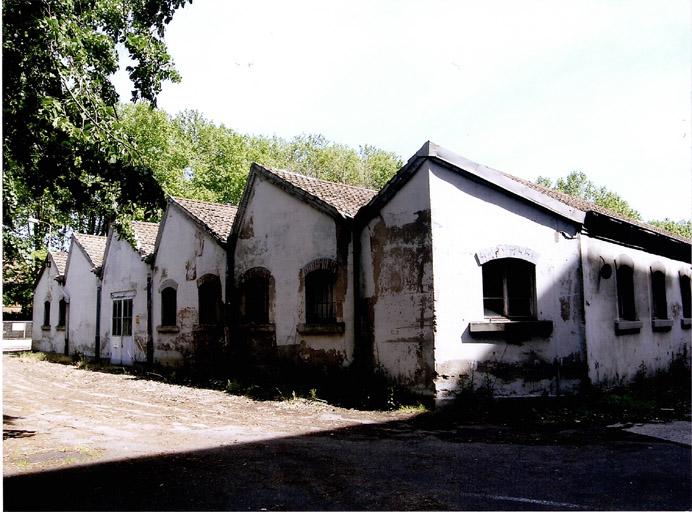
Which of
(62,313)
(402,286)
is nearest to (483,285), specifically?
(402,286)

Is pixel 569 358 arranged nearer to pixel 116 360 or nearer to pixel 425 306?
pixel 425 306

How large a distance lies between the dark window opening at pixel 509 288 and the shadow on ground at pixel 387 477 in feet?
9.88

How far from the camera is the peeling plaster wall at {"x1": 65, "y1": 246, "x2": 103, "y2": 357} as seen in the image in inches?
855

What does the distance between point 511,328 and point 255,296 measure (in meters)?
6.89

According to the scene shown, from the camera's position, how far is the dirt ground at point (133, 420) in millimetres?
6844

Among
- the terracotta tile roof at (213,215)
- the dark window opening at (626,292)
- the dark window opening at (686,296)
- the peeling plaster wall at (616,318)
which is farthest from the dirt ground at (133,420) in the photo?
the dark window opening at (686,296)

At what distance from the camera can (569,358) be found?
33.4 ft

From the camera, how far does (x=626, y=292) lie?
492 inches

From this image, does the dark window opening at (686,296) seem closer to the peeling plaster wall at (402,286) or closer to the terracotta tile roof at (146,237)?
the peeling plaster wall at (402,286)

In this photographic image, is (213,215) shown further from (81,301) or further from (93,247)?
(81,301)

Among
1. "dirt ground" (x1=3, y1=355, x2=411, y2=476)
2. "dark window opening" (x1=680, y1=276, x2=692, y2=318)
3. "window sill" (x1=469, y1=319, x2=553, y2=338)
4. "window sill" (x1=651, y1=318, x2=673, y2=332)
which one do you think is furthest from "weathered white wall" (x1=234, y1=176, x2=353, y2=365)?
"dark window opening" (x1=680, y1=276, x2=692, y2=318)

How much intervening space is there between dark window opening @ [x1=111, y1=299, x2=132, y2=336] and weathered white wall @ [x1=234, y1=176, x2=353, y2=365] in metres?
6.69

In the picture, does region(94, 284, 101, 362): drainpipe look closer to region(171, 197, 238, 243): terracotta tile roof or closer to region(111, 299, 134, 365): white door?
region(111, 299, 134, 365): white door

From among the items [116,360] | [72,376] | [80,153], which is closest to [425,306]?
[80,153]
